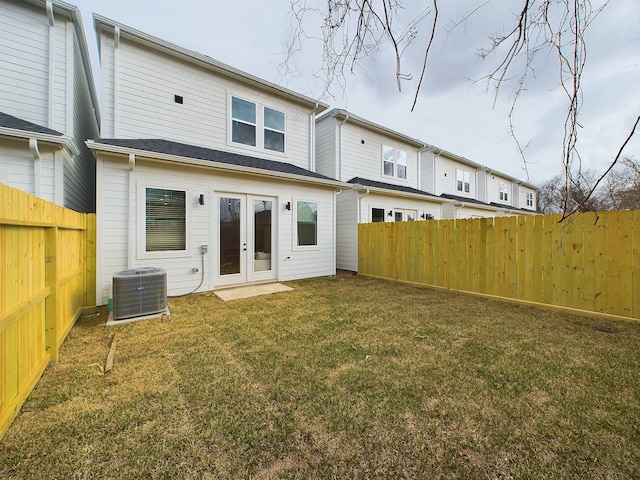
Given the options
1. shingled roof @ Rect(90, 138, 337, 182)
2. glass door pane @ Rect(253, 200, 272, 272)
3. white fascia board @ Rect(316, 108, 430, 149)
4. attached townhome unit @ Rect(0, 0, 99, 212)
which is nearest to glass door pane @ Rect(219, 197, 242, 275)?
glass door pane @ Rect(253, 200, 272, 272)

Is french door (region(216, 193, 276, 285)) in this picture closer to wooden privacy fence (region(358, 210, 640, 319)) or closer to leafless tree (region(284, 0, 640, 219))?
wooden privacy fence (region(358, 210, 640, 319))

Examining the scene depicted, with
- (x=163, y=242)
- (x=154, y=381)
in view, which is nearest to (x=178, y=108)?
(x=163, y=242)

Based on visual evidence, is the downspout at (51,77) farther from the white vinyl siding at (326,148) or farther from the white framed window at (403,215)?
the white framed window at (403,215)

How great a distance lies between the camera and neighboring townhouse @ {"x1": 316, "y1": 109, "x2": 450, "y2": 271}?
9.52m

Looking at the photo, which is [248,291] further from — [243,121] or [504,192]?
[504,192]

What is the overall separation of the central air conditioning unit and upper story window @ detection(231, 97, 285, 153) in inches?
184

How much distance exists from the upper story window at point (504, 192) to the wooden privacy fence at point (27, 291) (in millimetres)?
23272

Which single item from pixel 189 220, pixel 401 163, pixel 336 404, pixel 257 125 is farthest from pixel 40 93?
pixel 401 163

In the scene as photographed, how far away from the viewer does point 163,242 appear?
564 cm

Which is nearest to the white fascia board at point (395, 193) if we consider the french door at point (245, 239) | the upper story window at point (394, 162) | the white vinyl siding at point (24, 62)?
the upper story window at point (394, 162)

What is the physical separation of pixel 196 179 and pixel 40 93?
132 inches

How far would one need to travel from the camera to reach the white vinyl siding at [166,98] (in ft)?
19.6

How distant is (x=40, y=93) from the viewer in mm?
5418

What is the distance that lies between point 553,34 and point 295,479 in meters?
2.78
